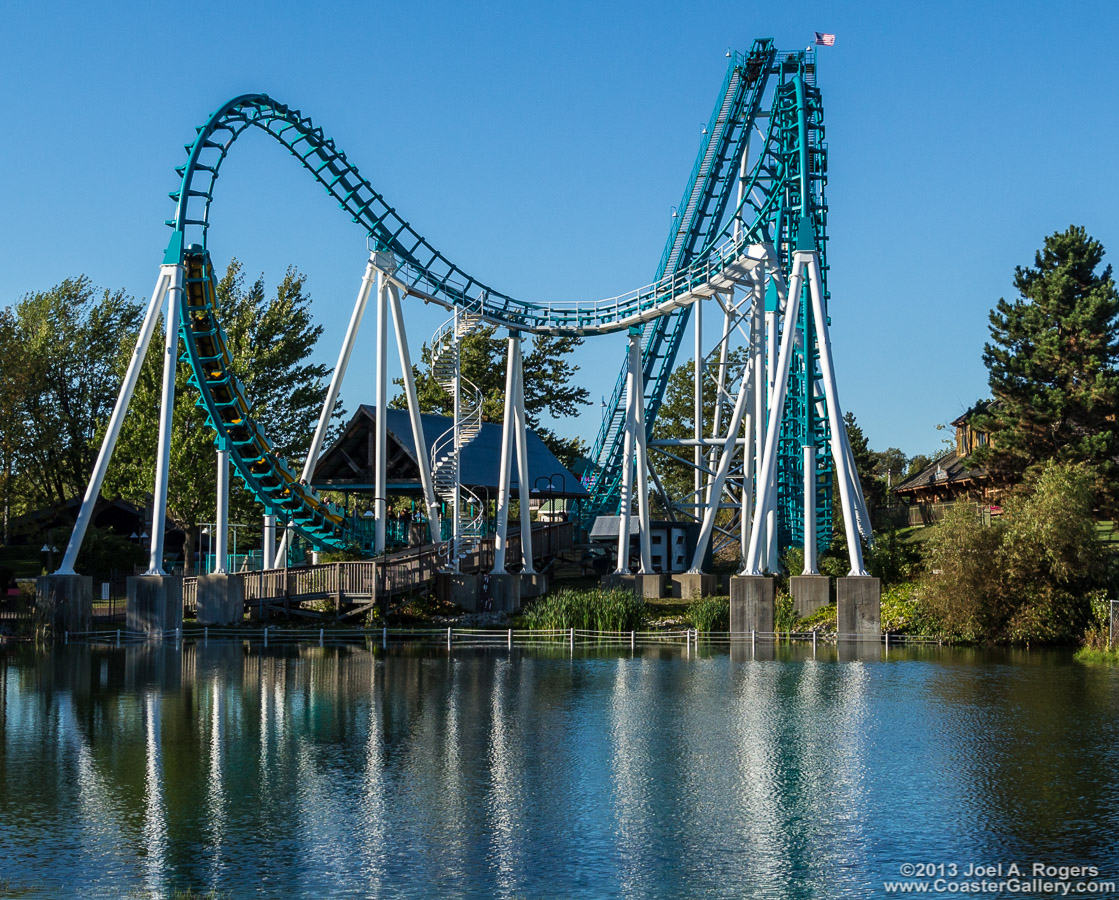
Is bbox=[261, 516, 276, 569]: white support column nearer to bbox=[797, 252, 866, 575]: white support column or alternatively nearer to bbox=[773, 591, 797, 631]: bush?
bbox=[773, 591, 797, 631]: bush

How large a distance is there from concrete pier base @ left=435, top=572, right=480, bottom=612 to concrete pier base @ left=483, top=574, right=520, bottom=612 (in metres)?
0.57

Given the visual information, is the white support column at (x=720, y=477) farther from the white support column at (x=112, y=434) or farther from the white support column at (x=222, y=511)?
the white support column at (x=112, y=434)

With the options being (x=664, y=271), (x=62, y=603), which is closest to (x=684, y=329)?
(x=664, y=271)

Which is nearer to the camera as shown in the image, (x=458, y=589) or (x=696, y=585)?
(x=458, y=589)

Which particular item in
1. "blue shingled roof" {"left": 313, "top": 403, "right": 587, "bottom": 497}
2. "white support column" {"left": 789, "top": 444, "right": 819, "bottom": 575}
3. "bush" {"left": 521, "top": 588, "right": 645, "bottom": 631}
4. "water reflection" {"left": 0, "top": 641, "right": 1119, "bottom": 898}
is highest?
"blue shingled roof" {"left": 313, "top": 403, "right": 587, "bottom": 497}

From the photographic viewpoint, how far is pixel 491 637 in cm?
3872

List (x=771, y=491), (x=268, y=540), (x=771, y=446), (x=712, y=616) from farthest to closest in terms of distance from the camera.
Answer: (x=268, y=540) → (x=771, y=491) → (x=712, y=616) → (x=771, y=446)

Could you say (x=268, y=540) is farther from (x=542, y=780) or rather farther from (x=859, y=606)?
(x=542, y=780)

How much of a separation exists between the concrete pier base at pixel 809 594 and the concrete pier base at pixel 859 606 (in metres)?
2.10

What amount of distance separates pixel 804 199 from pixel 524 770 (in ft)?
111

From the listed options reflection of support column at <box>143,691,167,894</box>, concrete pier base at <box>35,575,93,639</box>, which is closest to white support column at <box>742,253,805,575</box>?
concrete pier base at <box>35,575,93,639</box>

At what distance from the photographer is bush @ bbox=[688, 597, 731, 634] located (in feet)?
133

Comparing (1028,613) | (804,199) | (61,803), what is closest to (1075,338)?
(804,199)

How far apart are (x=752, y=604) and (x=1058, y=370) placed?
2086 centimetres
